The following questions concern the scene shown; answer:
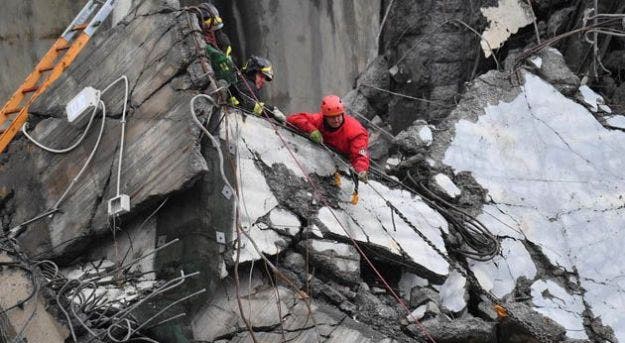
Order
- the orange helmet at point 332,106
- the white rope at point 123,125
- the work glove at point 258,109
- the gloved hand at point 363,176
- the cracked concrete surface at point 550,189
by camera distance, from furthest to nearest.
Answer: the cracked concrete surface at point 550,189
the gloved hand at point 363,176
the orange helmet at point 332,106
the work glove at point 258,109
the white rope at point 123,125

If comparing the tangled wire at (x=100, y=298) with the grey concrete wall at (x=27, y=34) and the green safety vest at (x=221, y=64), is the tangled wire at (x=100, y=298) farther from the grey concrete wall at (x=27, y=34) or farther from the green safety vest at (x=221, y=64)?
the grey concrete wall at (x=27, y=34)

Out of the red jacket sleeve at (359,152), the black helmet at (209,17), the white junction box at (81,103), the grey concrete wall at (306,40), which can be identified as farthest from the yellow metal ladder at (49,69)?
the grey concrete wall at (306,40)

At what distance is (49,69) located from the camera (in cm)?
858

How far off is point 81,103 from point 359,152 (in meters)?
2.34

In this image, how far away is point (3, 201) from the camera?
7848 mm

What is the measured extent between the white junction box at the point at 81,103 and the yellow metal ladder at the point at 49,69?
685 mm

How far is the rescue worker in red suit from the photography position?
7770mm

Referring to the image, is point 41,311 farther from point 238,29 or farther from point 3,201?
point 238,29

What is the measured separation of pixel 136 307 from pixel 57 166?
1.76 meters

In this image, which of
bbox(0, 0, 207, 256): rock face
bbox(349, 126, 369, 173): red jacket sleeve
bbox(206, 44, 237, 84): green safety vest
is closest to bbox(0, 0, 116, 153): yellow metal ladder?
bbox(0, 0, 207, 256): rock face

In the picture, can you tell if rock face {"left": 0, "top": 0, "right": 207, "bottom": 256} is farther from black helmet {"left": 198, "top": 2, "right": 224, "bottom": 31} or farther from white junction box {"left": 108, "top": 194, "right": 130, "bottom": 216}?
black helmet {"left": 198, "top": 2, "right": 224, "bottom": 31}

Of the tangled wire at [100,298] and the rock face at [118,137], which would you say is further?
the rock face at [118,137]

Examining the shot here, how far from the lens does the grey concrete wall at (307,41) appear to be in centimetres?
1453

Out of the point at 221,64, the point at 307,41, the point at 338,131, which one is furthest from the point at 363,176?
the point at 307,41
